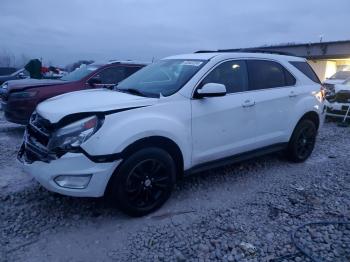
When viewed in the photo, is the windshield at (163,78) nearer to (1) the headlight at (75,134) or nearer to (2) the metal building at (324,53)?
(1) the headlight at (75,134)

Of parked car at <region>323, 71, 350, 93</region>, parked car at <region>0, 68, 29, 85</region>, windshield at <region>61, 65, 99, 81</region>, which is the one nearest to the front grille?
parked car at <region>323, 71, 350, 93</region>

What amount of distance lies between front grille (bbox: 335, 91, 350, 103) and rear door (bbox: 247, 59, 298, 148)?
16.8 ft

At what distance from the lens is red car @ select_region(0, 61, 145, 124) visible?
652cm

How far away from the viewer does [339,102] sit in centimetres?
932

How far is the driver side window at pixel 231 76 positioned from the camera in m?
4.07

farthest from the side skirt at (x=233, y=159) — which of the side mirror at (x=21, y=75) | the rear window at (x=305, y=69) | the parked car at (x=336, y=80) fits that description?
the side mirror at (x=21, y=75)

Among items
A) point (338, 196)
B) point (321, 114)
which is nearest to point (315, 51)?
point (321, 114)

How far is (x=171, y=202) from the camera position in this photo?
3.88 meters

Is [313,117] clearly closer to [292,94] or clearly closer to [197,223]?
[292,94]

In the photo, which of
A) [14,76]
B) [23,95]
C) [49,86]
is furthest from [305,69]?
[14,76]

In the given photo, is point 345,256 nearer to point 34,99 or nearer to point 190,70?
point 190,70

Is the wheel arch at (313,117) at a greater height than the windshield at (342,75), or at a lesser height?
lesser

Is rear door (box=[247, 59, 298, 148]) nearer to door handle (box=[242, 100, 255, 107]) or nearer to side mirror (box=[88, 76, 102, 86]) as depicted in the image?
door handle (box=[242, 100, 255, 107])

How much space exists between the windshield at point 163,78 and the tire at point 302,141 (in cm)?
211
